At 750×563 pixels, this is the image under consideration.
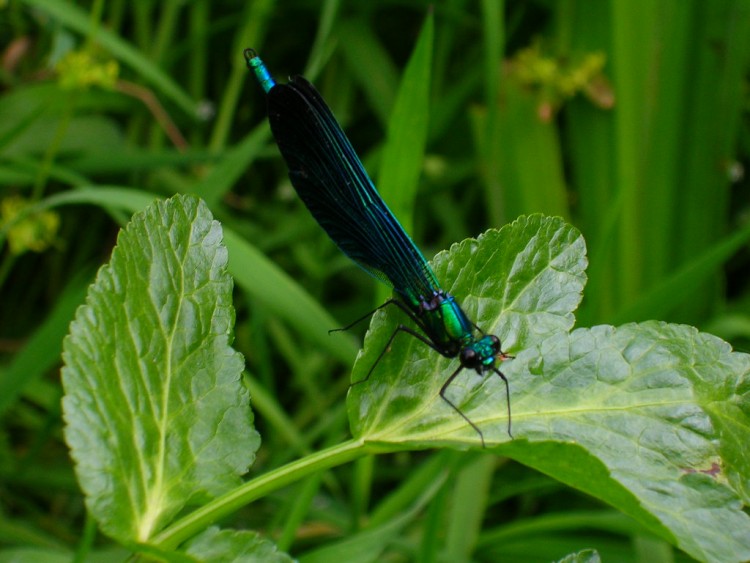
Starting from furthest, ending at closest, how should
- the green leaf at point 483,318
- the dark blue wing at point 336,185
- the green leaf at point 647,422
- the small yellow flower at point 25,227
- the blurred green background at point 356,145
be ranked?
1. the blurred green background at point 356,145
2. the small yellow flower at point 25,227
3. the dark blue wing at point 336,185
4. the green leaf at point 483,318
5. the green leaf at point 647,422

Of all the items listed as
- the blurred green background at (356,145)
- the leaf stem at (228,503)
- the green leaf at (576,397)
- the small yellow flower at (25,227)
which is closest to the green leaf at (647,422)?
the green leaf at (576,397)

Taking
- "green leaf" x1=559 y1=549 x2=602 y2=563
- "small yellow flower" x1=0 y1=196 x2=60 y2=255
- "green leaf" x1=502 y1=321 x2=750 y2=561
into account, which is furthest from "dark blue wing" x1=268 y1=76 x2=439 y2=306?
"small yellow flower" x1=0 y1=196 x2=60 y2=255

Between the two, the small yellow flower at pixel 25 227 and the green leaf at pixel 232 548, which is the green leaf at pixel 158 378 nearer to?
the green leaf at pixel 232 548

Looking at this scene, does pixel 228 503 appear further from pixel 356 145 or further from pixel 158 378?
pixel 356 145

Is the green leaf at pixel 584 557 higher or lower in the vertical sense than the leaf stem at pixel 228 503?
lower

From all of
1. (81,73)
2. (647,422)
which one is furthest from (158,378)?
(81,73)

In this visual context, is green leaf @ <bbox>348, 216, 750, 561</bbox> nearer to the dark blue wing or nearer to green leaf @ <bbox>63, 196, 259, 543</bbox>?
green leaf @ <bbox>63, 196, 259, 543</bbox>

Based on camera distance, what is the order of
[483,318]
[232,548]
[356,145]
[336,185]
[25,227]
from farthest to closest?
[356,145], [25,227], [336,185], [483,318], [232,548]
